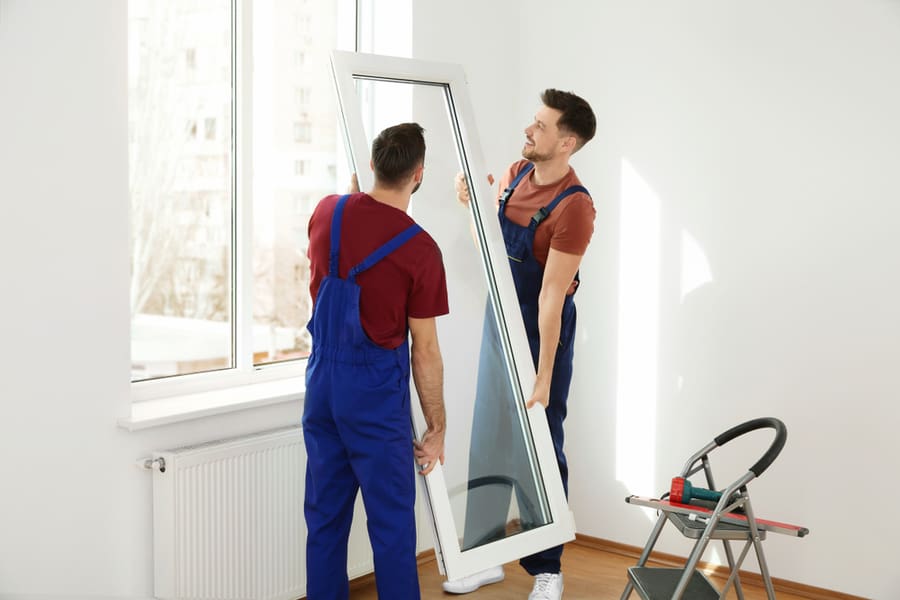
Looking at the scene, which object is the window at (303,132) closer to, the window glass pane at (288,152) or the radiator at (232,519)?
the window glass pane at (288,152)

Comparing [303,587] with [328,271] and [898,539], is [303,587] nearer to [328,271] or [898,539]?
[328,271]

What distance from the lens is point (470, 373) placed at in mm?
3053

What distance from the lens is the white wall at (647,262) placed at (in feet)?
7.74

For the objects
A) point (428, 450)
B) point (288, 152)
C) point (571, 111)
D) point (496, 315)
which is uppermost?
point (571, 111)

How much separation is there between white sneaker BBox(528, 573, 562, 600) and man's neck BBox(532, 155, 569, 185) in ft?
4.79

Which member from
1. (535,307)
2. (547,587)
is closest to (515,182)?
(535,307)

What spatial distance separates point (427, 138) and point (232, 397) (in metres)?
1.09

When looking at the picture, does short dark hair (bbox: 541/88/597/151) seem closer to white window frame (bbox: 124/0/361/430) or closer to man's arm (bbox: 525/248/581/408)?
man's arm (bbox: 525/248/581/408)

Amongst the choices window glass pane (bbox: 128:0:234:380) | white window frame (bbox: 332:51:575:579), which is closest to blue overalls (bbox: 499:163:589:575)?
white window frame (bbox: 332:51:575:579)

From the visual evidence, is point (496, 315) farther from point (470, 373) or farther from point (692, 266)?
point (692, 266)

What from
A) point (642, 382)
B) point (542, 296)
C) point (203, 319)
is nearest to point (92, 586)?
point (203, 319)

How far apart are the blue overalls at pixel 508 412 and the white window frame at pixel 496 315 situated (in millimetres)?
45

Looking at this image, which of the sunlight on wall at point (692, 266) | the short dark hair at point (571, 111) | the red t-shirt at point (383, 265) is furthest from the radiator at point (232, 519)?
the sunlight on wall at point (692, 266)

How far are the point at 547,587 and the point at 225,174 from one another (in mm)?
1915
